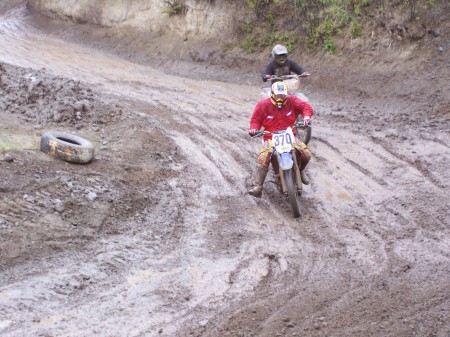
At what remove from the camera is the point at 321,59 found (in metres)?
14.9

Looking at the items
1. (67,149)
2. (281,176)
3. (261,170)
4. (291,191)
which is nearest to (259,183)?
(261,170)

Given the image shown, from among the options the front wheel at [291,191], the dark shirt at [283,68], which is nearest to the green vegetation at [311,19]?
the dark shirt at [283,68]

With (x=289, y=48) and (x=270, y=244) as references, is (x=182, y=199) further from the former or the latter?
(x=289, y=48)

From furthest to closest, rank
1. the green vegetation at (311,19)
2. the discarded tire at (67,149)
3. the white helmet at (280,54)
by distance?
1. the green vegetation at (311,19)
2. the white helmet at (280,54)
3. the discarded tire at (67,149)

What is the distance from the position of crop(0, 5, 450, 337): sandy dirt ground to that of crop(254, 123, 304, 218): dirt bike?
28cm

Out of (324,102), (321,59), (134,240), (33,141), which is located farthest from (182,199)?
(321,59)

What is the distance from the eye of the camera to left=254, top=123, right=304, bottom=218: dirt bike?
7785 mm

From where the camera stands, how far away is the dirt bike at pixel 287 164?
7785 millimetres

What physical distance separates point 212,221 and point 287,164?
1.28 m

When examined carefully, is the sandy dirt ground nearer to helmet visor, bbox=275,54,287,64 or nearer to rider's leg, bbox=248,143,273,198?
A: rider's leg, bbox=248,143,273,198

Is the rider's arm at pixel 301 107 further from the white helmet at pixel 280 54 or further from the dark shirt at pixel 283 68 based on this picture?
the dark shirt at pixel 283 68

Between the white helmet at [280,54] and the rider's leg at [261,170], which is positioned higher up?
the white helmet at [280,54]

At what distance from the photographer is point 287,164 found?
25.6 ft

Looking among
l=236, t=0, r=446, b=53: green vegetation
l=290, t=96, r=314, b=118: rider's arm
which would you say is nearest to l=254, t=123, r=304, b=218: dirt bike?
l=290, t=96, r=314, b=118: rider's arm
